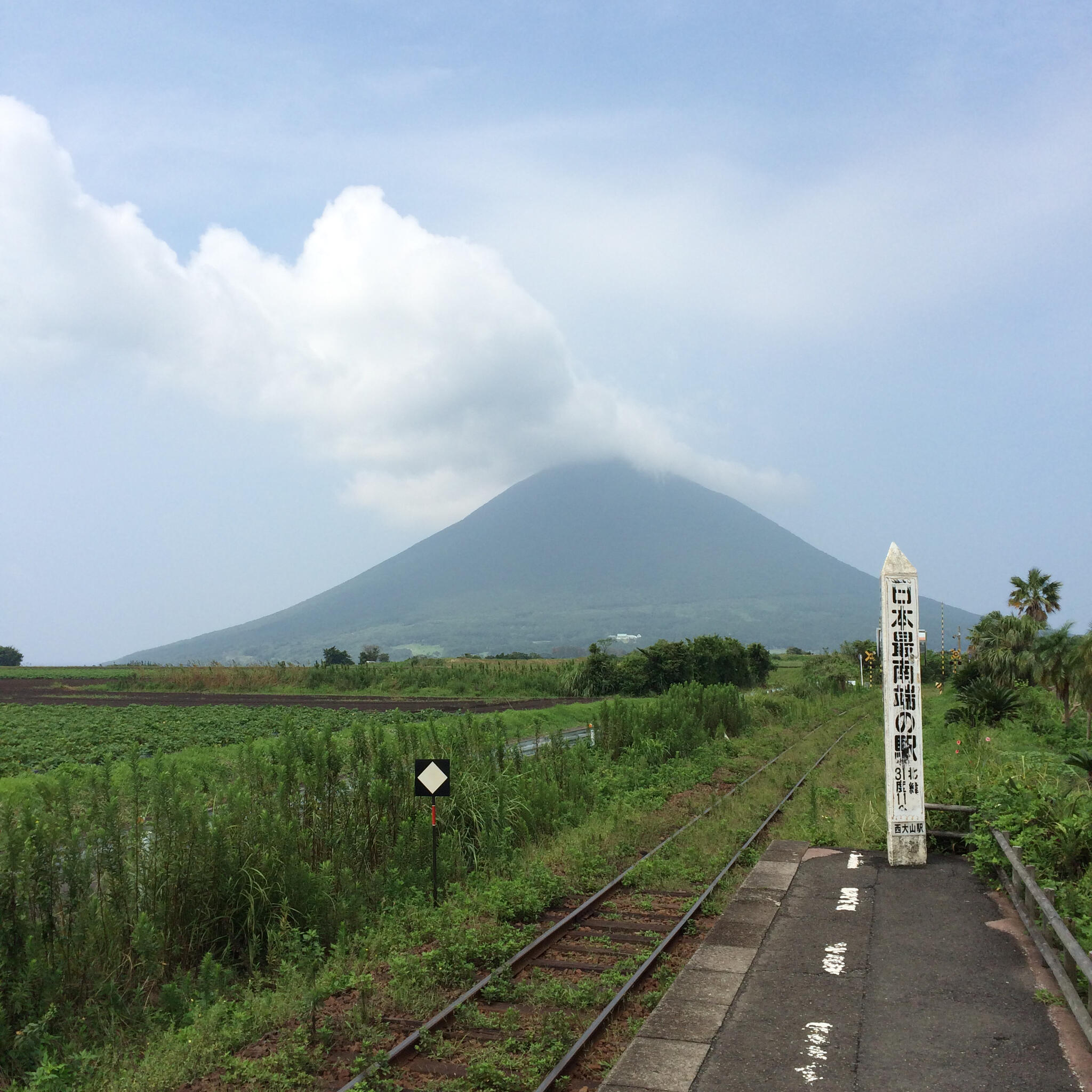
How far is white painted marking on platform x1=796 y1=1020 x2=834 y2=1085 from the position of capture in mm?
5543

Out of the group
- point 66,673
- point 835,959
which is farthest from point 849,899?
point 66,673

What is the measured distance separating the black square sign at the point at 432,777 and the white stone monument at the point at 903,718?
5174mm

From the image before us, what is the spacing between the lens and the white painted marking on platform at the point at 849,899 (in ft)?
29.8

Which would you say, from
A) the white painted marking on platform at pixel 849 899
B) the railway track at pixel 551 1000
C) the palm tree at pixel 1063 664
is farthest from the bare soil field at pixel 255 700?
the white painted marking on platform at pixel 849 899

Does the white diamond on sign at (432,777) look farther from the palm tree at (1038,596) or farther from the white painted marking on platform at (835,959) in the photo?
the palm tree at (1038,596)

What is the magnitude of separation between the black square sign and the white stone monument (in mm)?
5174

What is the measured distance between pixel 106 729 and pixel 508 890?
20.4 metres

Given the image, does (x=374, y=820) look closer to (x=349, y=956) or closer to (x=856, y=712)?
(x=349, y=956)

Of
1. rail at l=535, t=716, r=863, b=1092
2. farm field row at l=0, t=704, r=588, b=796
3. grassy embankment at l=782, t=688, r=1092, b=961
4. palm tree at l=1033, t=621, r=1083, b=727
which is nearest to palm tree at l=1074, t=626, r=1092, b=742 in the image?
palm tree at l=1033, t=621, r=1083, b=727

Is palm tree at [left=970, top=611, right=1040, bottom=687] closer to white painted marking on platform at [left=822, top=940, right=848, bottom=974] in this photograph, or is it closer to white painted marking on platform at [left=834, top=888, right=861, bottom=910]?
white painted marking on platform at [left=834, top=888, right=861, bottom=910]

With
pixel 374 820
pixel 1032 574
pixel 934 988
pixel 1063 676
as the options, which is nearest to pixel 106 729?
pixel 374 820

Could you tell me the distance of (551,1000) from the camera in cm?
719

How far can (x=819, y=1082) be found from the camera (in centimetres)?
544

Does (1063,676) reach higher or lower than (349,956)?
higher
